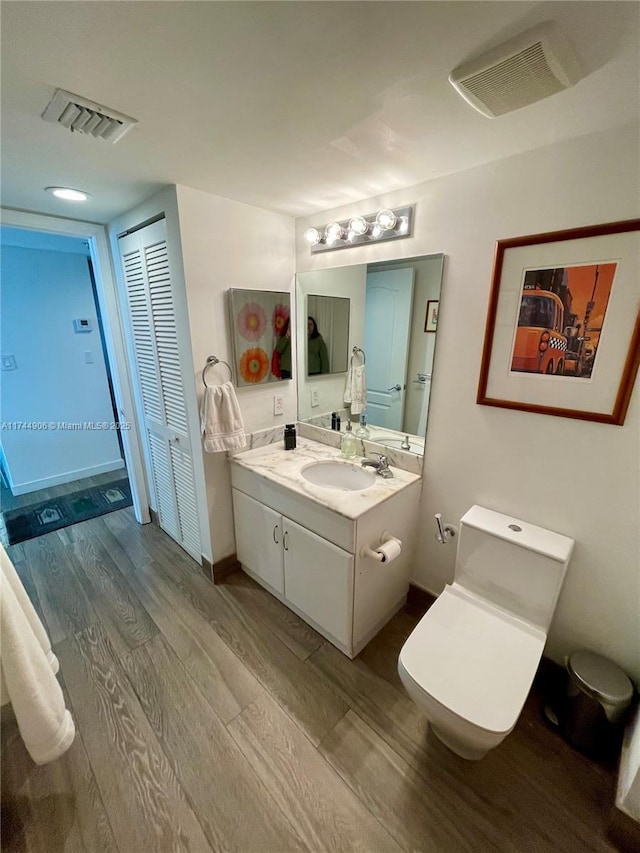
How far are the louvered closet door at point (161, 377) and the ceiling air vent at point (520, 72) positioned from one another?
4.76ft

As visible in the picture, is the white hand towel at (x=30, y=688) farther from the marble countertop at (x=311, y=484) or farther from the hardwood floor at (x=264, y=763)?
the marble countertop at (x=311, y=484)

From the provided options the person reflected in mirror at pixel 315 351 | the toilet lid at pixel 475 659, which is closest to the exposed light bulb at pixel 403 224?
the person reflected in mirror at pixel 315 351

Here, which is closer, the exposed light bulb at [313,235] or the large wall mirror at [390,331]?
the large wall mirror at [390,331]

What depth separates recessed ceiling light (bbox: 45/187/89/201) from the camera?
1.64 m

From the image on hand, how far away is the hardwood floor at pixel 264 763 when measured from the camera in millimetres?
1111

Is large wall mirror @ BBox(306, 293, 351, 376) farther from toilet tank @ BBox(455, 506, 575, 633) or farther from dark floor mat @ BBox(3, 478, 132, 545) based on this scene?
dark floor mat @ BBox(3, 478, 132, 545)

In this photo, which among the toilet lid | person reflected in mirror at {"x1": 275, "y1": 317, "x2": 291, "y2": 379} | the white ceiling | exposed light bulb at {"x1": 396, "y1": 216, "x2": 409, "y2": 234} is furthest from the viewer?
person reflected in mirror at {"x1": 275, "y1": 317, "x2": 291, "y2": 379}

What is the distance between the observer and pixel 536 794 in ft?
3.98

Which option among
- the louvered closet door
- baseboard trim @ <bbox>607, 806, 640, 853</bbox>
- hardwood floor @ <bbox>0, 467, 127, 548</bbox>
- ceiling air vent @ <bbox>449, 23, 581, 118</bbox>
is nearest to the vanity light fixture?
ceiling air vent @ <bbox>449, 23, 581, 118</bbox>

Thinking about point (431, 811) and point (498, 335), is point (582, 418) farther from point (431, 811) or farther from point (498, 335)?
point (431, 811)

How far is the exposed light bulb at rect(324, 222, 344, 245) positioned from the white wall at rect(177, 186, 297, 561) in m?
0.32

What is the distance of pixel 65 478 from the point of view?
351 cm

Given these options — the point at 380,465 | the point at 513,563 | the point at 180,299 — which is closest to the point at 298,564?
the point at 380,465

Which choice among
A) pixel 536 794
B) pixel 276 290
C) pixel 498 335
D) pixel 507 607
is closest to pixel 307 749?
pixel 536 794
